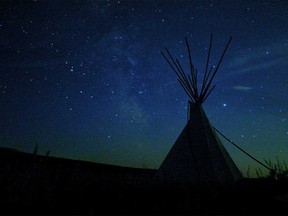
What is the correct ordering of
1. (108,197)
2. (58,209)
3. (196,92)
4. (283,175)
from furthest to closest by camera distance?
(196,92), (283,175), (108,197), (58,209)

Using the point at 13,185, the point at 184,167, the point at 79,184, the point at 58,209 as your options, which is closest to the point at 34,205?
the point at 58,209

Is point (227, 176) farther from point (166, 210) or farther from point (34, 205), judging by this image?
point (34, 205)

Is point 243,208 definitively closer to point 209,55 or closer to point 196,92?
point 196,92

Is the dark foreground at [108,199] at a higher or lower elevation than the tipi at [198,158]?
lower

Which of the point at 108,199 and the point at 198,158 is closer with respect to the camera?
the point at 108,199

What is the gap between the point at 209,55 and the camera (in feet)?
29.1

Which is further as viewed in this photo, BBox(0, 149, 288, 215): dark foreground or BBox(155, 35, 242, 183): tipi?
BBox(155, 35, 242, 183): tipi

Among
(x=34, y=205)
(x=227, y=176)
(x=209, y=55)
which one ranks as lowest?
(x=34, y=205)

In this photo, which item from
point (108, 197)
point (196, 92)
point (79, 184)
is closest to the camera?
point (108, 197)

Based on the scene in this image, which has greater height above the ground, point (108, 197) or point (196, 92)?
point (196, 92)

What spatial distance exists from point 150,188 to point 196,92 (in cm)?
457

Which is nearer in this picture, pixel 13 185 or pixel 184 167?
pixel 13 185

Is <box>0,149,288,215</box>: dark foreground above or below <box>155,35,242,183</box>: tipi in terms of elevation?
below

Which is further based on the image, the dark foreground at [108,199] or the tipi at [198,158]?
the tipi at [198,158]
